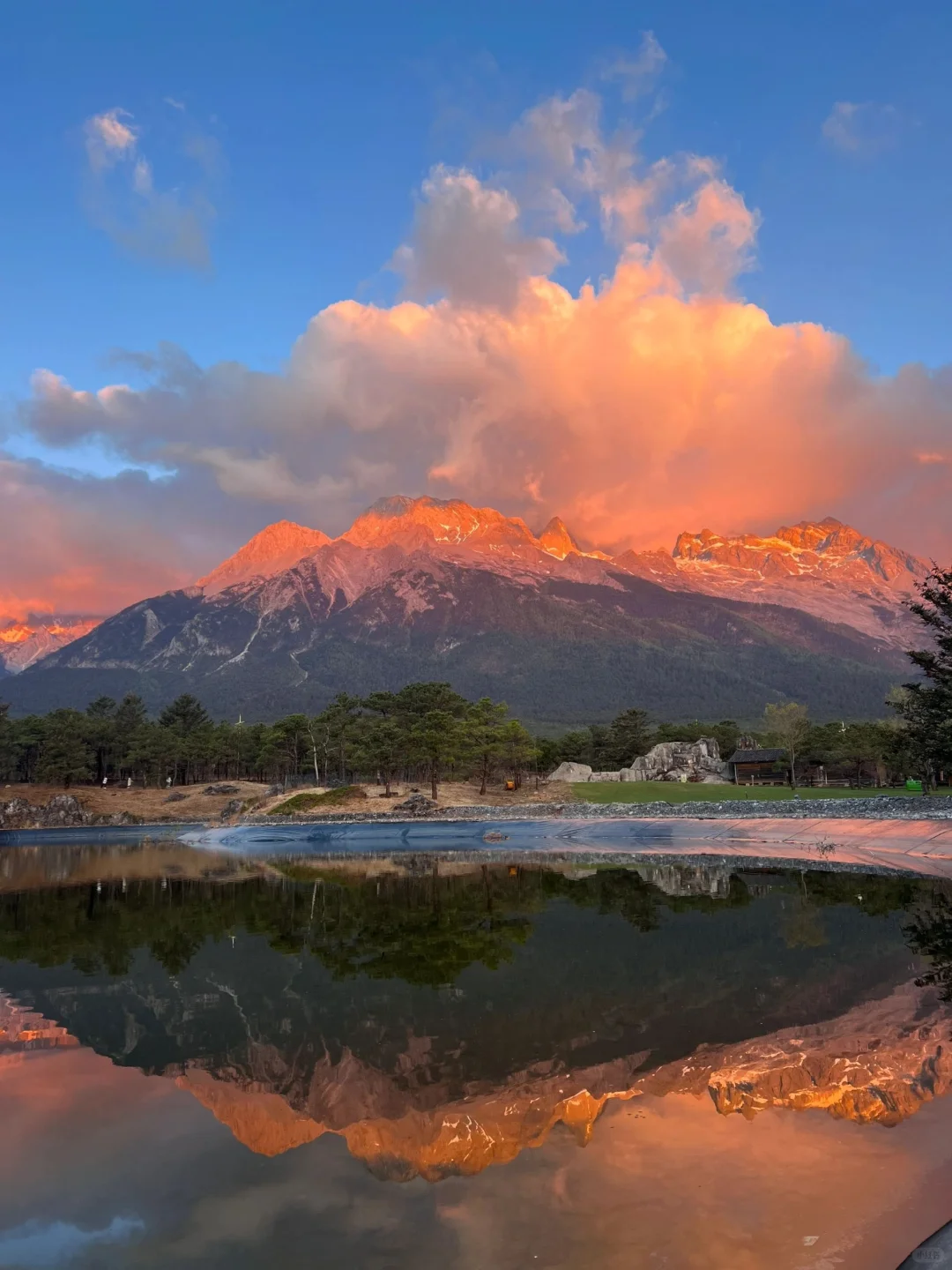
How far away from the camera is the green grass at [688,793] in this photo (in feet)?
223

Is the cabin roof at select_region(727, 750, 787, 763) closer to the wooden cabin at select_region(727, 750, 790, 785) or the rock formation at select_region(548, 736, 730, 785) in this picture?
the wooden cabin at select_region(727, 750, 790, 785)

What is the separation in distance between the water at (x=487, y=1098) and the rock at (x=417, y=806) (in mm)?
53765

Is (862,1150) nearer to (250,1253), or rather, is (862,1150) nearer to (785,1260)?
(785,1260)

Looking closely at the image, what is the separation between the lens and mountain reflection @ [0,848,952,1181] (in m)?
9.79

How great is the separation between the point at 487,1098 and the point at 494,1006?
4.64 metres

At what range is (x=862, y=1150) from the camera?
321 inches

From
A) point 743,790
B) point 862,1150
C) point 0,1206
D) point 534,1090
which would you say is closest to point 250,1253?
point 0,1206

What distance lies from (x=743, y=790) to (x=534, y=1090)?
6853 cm

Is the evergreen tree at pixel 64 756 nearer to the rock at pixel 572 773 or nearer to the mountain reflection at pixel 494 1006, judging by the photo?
the rock at pixel 572 773

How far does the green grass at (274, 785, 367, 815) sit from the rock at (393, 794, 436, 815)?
6035mm

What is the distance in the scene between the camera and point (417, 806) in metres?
76.9

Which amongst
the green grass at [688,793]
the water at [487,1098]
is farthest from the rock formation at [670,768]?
the water at [487,1098]

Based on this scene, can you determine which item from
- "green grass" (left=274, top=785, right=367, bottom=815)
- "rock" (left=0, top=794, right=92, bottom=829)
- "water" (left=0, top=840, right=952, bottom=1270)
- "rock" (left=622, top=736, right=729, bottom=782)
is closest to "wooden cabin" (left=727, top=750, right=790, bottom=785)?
"rock" (left=622, top=736, right=729, bottom=782)

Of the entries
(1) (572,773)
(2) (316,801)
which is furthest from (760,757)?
(2) (316,801)
